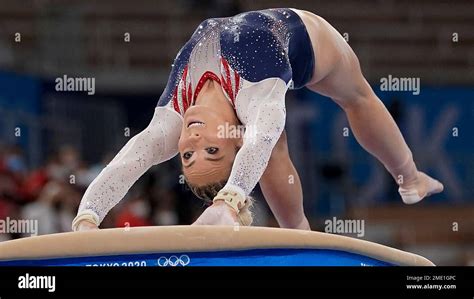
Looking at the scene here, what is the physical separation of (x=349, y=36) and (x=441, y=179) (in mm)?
688

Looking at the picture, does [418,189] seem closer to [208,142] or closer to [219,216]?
[208,142]

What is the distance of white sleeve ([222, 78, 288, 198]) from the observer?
82.2 inches

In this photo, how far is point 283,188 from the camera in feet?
8.54

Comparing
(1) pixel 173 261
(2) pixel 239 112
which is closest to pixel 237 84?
(2) pixel 239 112

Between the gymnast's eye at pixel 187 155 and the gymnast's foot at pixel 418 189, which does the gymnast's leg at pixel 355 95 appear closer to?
the gymnast's foot at pixel 418 189

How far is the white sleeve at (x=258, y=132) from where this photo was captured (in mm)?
2088

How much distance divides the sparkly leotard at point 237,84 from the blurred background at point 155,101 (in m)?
0.90

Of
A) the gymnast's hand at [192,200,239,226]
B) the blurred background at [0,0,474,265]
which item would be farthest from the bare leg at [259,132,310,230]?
the blurred background at [0,0,474,265]

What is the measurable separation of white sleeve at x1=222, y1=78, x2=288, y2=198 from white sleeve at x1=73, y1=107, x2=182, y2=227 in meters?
0.22

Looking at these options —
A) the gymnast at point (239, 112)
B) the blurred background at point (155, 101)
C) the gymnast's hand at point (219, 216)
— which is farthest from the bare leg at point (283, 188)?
the blurred background at point (155, 101)

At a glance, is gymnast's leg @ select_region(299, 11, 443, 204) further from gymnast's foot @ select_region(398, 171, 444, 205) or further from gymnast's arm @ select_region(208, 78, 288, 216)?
gymnast's arm @ select_region(208, 78, 288, 216)

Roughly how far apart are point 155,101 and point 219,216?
1437 mm

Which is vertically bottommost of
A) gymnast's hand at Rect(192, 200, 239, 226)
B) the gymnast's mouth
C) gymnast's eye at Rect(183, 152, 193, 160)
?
gymnast's hand at Rect(192, 200, 239, 226)
